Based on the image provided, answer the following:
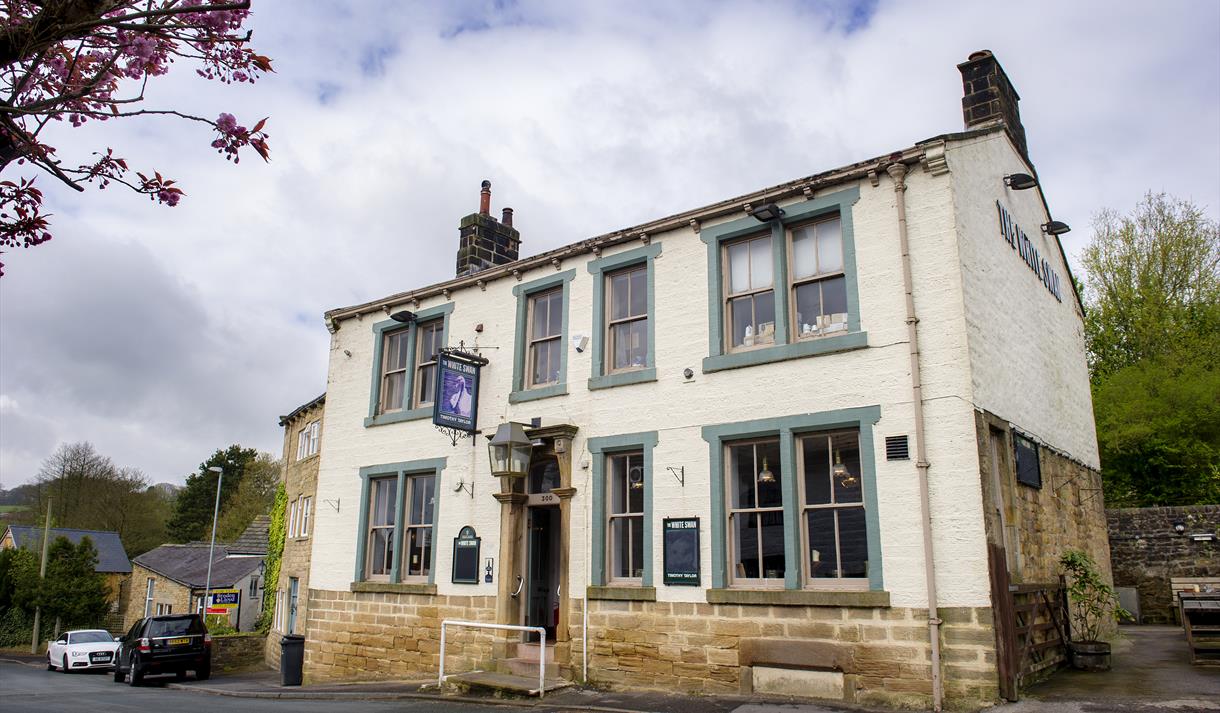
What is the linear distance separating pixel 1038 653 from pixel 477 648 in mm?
7921

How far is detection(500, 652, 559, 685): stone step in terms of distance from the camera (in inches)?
492

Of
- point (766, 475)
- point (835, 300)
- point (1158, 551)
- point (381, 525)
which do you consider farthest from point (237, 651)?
point (1158, 551)

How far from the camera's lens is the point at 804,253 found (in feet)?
37.7

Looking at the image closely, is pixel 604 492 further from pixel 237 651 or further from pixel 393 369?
pixel 237 651

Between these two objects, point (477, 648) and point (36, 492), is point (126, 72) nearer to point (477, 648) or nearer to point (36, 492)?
point (477, 648)

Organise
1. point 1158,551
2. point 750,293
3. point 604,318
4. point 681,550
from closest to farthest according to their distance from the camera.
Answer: point 681,550
point 750,293
point 604,318
point 1158,551

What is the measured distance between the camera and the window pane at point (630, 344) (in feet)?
42.3

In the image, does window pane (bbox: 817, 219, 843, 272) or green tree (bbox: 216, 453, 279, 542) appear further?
green tree (bbox: 216, 453, 279, 542)

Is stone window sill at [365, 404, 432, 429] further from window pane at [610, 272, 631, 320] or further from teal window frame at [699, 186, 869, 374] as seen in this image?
teal window frame at [699, 186, 869, 374]

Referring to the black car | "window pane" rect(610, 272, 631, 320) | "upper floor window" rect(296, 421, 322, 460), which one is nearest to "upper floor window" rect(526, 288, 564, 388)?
"window pane" rect(610, 272, 631, 320)

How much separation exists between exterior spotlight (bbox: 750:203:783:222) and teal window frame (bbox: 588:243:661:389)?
1892 mm

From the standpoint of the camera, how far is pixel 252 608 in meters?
43.4

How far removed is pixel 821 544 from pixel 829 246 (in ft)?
12.4

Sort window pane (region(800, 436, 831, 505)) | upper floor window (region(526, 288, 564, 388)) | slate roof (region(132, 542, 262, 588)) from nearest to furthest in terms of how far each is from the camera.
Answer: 1. window pane (region(800, 436, 831, 505))
2. upper floor window (region(526, 288, 564, 388))
3. slate roof (region(132, 542, 262, 588))
